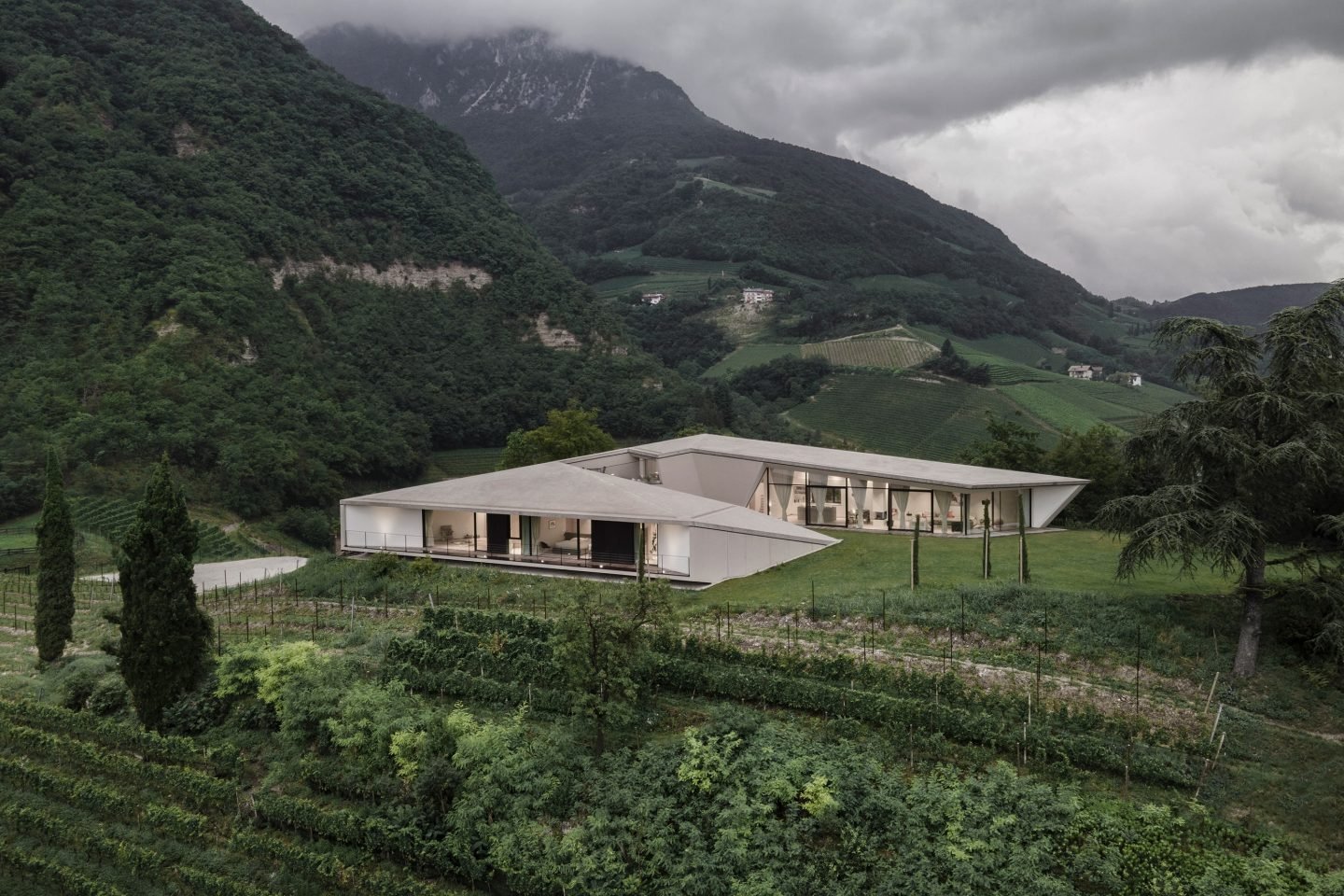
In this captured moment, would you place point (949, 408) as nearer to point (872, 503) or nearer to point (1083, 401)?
point (1083, 401)

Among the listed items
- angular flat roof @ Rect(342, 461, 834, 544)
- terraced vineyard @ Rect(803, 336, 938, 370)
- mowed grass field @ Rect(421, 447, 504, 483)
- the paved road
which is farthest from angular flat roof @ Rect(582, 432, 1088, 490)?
terraced vineyard @ Rect(803, 336, 938, 370)

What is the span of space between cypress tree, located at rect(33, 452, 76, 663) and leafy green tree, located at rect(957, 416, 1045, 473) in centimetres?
3482

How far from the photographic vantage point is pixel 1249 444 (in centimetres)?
1465

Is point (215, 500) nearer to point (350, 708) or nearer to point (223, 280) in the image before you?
point (223, 280)

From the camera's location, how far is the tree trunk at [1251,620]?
14.6 meters

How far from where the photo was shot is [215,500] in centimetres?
5047

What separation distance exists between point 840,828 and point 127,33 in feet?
312

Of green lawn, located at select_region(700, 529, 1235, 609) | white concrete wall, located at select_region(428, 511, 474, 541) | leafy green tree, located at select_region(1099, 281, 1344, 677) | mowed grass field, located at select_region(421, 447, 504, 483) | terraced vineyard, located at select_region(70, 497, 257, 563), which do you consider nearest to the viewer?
leafy green tree, located at select_region(1099, 281, 1344, 677)

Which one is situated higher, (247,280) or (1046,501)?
(247,280)

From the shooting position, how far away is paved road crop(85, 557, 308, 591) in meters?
30.5

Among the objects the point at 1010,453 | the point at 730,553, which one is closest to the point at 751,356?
the point at 1010,453

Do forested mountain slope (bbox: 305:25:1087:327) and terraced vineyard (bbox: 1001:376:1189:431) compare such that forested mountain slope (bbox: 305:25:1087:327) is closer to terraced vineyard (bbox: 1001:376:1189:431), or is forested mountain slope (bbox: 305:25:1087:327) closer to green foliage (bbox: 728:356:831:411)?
terraced vineyard (bbox: 1001:376:1189:431)

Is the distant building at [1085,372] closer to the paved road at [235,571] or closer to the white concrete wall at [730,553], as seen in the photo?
the white concrete wall at [730,553]

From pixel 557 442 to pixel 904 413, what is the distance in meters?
35.8
